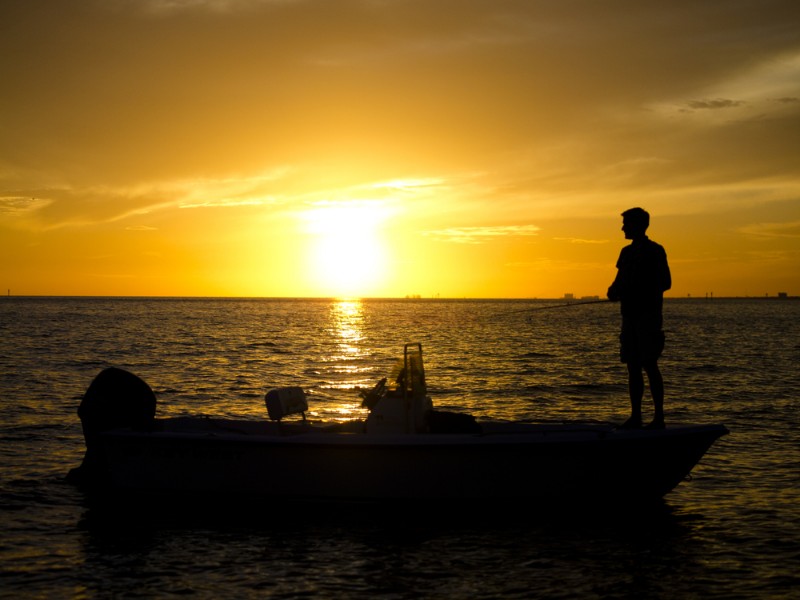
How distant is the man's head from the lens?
10.6 meters

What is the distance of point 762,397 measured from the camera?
26.0 meters

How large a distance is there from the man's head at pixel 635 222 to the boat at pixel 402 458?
2748 mm

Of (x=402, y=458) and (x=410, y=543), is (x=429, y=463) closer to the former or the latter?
(x=402, y=458)

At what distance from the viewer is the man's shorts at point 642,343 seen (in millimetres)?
10641

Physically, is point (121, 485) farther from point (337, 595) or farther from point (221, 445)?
point (337, 595)

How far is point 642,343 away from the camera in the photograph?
420 inches

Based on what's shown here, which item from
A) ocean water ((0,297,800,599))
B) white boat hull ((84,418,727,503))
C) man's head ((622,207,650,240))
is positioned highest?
man's head ((622,207,650,240))

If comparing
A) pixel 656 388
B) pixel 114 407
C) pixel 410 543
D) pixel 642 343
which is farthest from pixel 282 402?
pixel 656 388

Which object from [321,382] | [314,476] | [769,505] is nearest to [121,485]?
[314,476]

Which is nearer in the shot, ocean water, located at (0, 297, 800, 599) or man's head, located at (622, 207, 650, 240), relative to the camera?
ocean water, located at (0, 297, 800, 599)

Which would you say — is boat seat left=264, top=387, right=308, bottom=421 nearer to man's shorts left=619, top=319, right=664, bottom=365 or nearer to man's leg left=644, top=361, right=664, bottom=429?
man's shorts left=619, top=319, right=664, bottom=365


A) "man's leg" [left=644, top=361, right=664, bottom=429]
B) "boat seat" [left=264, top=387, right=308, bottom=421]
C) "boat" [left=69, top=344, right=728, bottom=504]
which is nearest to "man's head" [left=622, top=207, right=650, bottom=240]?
"man's leg" [left=644, top=361, right=664, bottom=429]

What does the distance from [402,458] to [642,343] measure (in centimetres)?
362

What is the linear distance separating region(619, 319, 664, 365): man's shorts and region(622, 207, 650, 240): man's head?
1.20 m
